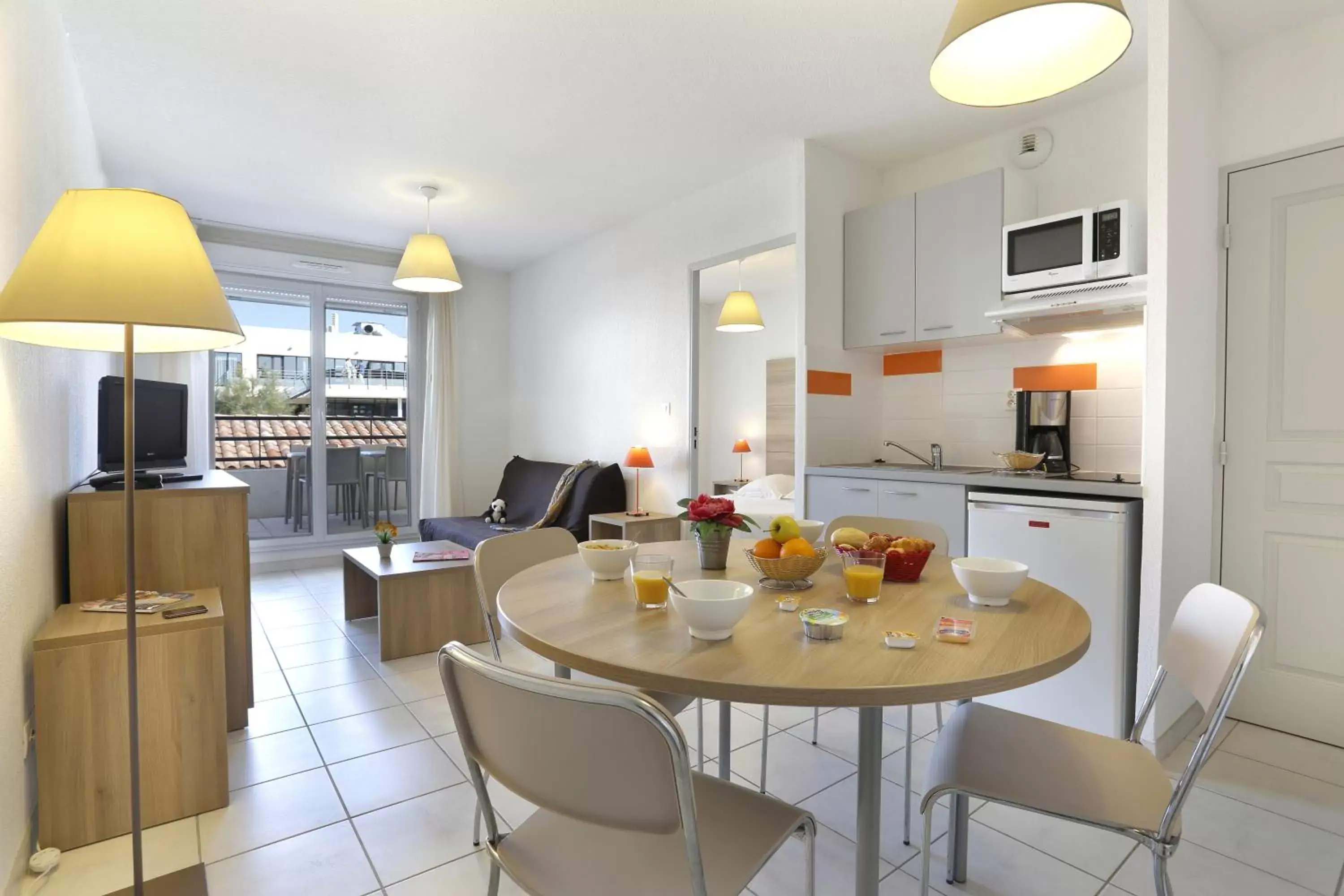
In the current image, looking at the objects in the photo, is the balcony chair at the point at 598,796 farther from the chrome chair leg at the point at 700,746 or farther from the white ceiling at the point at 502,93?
the white ceiling at the point at 502,93

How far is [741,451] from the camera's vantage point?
15.1 ft

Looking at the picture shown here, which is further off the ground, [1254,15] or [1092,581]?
[1254,15]

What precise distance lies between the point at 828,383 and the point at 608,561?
7.60 ft

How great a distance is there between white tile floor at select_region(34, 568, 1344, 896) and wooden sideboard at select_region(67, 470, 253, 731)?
0.30m

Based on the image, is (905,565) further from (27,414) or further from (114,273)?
(27,414)

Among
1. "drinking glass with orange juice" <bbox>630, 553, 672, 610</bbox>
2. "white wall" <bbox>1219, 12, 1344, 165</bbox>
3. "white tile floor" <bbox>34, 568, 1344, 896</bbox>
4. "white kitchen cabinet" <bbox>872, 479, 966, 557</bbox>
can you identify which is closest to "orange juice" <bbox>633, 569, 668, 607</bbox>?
"drinking glass with orange juice" <bbox>630, 553, 672, 610</bbox>

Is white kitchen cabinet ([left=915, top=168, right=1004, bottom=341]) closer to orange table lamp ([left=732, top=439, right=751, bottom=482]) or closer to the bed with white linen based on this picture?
the bed with white linen

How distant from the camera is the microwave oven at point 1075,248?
103 inches

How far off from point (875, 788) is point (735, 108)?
120 inches

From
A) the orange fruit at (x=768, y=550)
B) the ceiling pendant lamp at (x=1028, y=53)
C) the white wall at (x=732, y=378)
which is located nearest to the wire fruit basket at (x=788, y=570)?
the orange fruit at (x=768, y=550)

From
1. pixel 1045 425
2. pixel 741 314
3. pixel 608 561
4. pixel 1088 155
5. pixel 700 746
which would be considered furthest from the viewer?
pixel 741 314

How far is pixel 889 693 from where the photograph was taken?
98 cm

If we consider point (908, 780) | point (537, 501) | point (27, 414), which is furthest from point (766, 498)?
point (27, 414)

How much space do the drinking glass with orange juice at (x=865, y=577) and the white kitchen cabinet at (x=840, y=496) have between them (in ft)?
5.68
